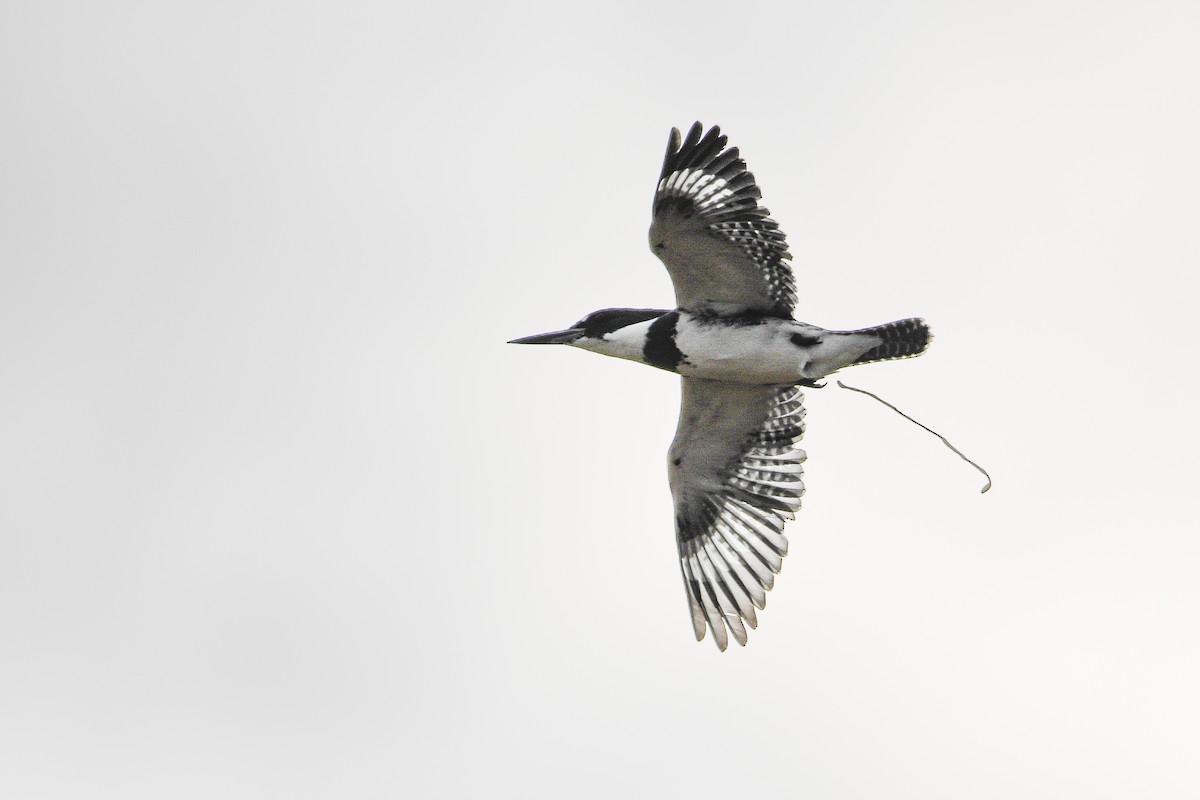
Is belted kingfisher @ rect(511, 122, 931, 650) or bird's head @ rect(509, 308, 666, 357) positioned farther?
bird's head @ rect(509, 308, 666, 357)

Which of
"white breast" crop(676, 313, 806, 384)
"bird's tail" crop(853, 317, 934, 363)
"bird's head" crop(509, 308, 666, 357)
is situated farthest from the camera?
"bird's head" crop(509, 308, 666, 357)

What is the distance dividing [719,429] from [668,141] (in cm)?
244

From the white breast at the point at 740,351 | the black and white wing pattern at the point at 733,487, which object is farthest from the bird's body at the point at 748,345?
the black and white wing pattern at the point at 733,487

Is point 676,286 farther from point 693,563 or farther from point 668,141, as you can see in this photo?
point 693,563

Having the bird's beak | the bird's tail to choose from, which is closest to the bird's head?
the bird's beak

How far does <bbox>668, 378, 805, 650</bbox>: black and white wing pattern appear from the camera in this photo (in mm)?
12086

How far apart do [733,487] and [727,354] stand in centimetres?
135

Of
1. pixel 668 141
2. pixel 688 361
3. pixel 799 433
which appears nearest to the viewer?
pixel 668 141

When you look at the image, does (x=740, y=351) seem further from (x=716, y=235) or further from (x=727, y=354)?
(x=716, y=235)

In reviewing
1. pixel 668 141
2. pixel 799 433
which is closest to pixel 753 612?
pixel 799 433

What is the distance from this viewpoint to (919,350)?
11281mm

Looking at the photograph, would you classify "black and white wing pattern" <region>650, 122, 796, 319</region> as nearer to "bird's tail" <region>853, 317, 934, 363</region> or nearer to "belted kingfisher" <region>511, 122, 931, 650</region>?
"belted kingfisher" <region>511, 122, 931, 650</region>

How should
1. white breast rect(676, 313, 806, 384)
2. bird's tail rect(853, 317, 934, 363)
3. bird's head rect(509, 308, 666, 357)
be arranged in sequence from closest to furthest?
bird's tail rect(853, 317, 934, 363) < white breast rect(676, 313, 806, 384) < bird's head rect(509, 308, 666, 357)

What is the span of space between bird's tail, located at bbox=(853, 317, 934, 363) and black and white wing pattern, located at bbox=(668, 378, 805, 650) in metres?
1.13
